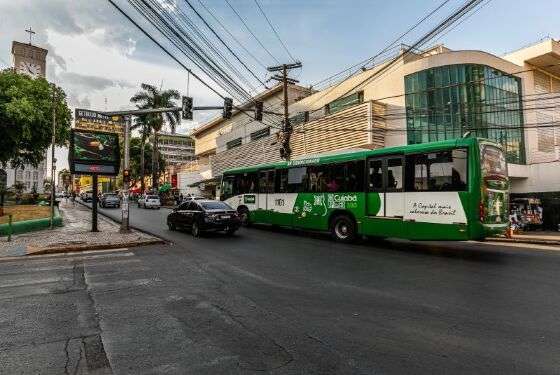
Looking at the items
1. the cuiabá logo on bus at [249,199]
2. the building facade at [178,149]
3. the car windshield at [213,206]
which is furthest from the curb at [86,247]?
the building facade at [178,149]

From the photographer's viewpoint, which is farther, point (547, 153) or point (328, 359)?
point (547, 153)

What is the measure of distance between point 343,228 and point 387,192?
2.47 metres

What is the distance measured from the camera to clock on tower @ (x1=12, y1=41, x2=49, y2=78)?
300 ft

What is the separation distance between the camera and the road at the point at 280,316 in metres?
4.35

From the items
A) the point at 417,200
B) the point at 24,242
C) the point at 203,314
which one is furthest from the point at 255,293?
the point at 24,242

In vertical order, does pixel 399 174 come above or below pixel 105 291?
above

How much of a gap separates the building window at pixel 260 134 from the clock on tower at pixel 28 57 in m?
69.1

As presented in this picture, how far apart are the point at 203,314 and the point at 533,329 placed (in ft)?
14.8

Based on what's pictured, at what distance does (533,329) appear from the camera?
214 inches

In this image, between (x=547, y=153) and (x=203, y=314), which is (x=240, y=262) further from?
(x=547, y=153)

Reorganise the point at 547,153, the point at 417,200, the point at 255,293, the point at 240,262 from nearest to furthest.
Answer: the point at 255,293, the point at 240,262, the point at 417,200, the point at 547,153

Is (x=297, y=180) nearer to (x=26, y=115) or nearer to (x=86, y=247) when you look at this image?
(x=86, y=247)

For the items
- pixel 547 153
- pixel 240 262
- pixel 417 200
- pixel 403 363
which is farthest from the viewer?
pixel 547 153

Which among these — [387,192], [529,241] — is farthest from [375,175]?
[529,241]
